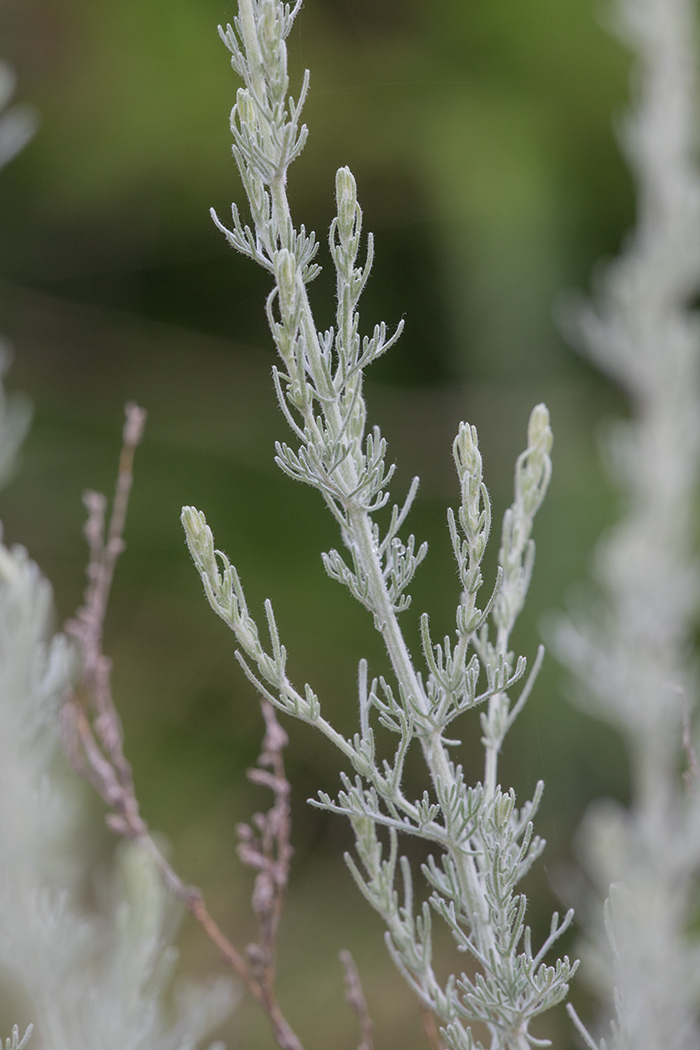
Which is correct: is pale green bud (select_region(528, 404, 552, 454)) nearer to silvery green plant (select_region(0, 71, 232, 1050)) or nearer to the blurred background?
silvery green plant (select_region(0, 71, 232, 1050))

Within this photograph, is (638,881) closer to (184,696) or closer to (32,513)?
(184,696)

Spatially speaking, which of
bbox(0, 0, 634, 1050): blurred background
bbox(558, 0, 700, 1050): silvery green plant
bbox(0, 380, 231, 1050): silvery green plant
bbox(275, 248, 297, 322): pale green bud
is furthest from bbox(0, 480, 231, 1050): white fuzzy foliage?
bbox(0, 0, 634, 1050): blurred background

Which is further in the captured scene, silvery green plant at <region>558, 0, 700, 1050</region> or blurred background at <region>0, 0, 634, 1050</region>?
blurred background at <region>0, 0, 634, 1050</region>

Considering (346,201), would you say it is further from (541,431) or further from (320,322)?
(320,322)

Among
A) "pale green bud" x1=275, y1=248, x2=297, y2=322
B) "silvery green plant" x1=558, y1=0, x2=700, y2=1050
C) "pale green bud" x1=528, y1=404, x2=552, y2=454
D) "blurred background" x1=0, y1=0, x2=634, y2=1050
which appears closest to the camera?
"pale green bud" x1=275, y1=248, x2=297, y2=322

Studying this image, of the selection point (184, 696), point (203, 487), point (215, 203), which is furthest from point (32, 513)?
point (215, 203)

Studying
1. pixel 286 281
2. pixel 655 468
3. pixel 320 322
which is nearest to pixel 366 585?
pixel 286 281

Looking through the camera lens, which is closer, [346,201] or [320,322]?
[346,201]
